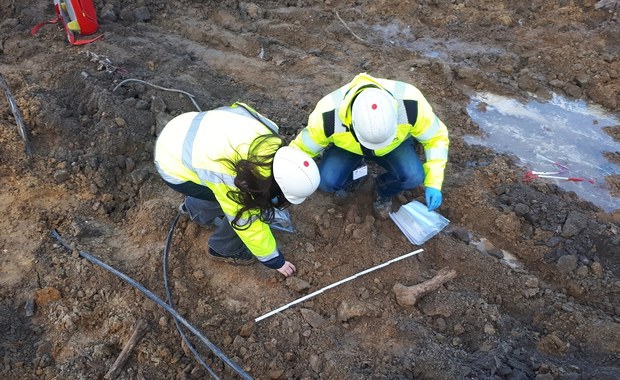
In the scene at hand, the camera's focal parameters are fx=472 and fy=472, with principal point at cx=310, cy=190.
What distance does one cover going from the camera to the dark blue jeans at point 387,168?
3.65 meters

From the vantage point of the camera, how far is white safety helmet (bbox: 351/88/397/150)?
9.45 feet

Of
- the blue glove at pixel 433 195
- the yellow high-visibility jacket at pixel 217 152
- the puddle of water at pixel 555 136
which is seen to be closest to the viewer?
the yellow high-visibility jacket at pixel 217 152

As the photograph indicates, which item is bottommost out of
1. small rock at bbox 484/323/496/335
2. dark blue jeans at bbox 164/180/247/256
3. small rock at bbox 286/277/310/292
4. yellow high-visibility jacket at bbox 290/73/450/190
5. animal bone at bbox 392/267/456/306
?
small rock at bbox 484/323/496/335

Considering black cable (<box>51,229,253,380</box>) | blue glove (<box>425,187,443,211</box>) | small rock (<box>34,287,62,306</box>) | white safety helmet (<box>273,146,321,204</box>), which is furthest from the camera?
blue glove (<box>425,187,443,211</box>)

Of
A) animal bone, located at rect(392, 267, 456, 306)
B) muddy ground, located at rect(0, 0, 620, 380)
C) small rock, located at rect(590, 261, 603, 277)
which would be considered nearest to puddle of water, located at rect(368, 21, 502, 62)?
muddy ground, located at rect(0, 0, 620, 380)

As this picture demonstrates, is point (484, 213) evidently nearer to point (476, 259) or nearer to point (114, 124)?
point (476, 259)

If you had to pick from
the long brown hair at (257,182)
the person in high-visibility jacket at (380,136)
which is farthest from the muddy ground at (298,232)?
the long brown hair at (257,182)

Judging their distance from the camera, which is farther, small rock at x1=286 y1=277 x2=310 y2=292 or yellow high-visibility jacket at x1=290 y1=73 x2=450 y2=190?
small rock at x1=286 y1=277 x2=310 y2=292

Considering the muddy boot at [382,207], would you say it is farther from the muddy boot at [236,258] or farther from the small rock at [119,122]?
the small rock at [119,122]

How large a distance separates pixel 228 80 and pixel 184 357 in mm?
3159

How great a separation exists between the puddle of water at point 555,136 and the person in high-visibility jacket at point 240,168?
2654 millimetres

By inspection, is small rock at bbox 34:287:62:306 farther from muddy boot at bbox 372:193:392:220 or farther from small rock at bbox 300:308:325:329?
muddy boot at bbox 372:193:392:220

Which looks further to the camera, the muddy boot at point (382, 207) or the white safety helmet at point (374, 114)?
the muddy boot at point (382, 207)

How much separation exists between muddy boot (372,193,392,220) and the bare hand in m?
0.91
